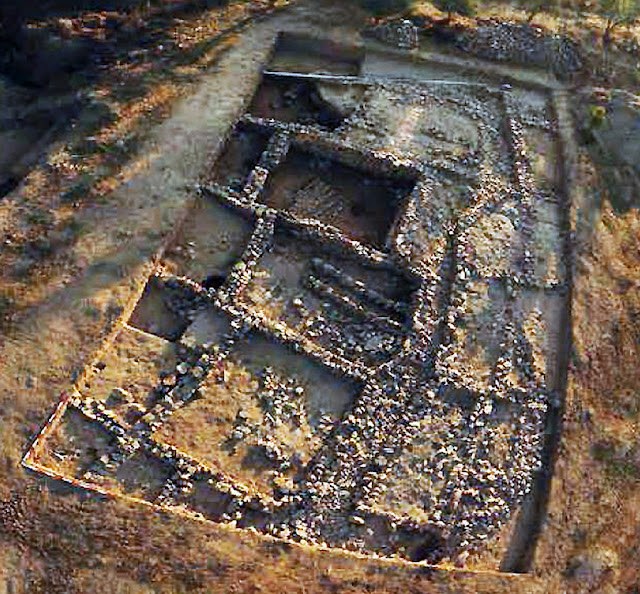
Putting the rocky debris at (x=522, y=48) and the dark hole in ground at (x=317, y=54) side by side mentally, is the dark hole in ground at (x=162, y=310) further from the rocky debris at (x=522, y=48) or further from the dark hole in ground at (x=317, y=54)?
the rocky debris at (x=522, y=48)

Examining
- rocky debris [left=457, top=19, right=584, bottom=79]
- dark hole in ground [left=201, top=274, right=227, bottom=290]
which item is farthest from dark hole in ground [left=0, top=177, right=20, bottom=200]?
rocky debris [left=457, top=19, right=584, bottom=79]

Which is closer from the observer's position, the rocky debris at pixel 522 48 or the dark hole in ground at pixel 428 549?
the dark hole in ground at pixel 428 549

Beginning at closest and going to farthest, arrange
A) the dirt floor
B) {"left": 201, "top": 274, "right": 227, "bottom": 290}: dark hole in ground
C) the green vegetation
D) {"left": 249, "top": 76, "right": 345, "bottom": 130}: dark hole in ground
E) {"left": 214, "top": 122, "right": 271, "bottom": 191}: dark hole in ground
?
the dirt floor
{"left": 201, "top": 274, "right": 227, "bottom": 290}: dark hole in ground
{"left": 214, "top": 122, "right": 271, "bottom": 191}: dark hole in ground
{"left": 249, "top": 76, "right": 345, "bottom": 130}: dark hole in ground
the green vegetation

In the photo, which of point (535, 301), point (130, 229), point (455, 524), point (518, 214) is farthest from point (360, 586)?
point (518, 214)

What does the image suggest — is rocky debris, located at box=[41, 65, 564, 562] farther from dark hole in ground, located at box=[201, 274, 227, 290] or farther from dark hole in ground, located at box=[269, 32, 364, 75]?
dark hole in ground, located at box=[269, 32, 364, 75]

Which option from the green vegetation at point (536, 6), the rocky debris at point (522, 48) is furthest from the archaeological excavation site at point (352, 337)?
the green vegetation at point (536, 6)

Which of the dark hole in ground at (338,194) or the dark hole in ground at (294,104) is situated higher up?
the dark hole in ground at (294,104)

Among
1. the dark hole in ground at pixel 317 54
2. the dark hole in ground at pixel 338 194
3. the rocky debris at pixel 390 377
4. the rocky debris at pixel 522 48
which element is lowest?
the rocky debris at pixel 390 377
